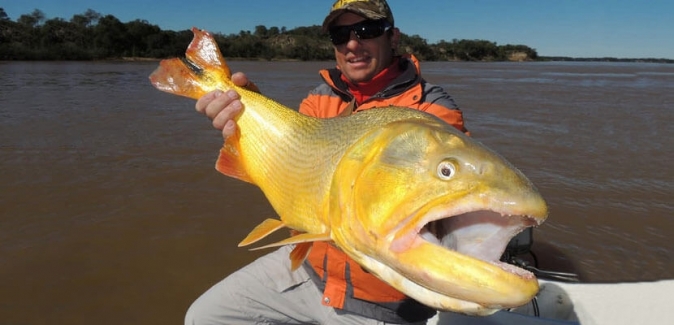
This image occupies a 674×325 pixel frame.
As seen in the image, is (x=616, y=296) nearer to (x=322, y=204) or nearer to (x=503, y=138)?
(x=322, y=204)

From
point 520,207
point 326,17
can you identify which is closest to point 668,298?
point 520,207

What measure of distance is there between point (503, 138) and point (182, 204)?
8426 mm

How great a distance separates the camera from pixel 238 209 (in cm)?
705

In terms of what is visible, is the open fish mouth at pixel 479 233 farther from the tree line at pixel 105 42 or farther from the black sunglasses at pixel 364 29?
the tree line at pixel 105 42

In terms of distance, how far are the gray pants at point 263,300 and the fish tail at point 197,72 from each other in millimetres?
1351

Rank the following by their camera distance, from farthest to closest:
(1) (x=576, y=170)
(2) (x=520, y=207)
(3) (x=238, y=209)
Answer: (1) (x=576, y=170), (3) (x=238, y=209), (2) (x=520, y=207)

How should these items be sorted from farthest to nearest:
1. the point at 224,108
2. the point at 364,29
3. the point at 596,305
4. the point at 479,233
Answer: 1. the point at 596,305
2. the point at 364,29
3. the point at 224,108
4. the point at 479,233

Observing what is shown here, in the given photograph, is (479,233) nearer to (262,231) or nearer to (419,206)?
(419,206)

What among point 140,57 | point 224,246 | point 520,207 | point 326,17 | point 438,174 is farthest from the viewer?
point 140,57

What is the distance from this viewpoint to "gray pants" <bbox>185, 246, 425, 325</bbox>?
10.7ft

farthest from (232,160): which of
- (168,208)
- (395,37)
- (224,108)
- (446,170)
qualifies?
(168,208)

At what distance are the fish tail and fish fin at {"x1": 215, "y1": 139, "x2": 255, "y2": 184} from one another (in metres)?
0.34

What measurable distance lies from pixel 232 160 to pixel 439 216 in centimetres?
163

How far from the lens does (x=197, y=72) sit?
2.94m
